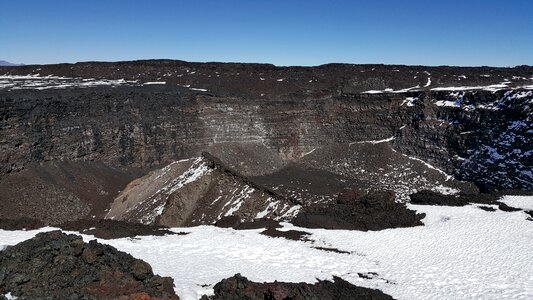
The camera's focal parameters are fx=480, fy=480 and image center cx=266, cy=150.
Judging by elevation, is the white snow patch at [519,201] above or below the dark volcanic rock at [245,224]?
below

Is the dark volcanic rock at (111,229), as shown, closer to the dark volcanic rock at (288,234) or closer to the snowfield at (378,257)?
the snowfield at (378,257)

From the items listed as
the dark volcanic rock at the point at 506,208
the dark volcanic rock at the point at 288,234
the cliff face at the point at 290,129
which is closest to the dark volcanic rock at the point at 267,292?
the dark volcanic rock at the point at 288,234

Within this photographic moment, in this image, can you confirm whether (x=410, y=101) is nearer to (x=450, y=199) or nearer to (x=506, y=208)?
(x=450, y=199)

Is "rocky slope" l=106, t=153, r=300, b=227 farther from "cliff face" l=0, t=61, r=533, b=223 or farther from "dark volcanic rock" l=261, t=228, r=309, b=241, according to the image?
"cliff face" l=0, t=61, r=533, b=223

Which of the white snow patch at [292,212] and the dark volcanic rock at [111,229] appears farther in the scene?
the white snow patch at [292,212]

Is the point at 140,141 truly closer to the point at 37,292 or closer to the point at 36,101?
the point at 36,101

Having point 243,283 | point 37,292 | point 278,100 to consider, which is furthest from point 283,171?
point 37,292
